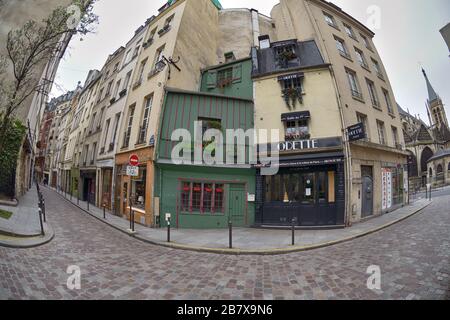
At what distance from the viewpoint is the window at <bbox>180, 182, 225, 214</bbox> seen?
10625 mm

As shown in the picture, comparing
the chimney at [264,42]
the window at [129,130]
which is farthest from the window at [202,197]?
the chimney at [264,42]

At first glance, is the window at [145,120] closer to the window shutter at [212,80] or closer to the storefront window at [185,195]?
the storefront window at [185,195]

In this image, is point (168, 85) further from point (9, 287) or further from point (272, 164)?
point (9, 287)

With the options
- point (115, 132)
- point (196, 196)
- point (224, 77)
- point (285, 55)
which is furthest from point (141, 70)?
point (196, 196)

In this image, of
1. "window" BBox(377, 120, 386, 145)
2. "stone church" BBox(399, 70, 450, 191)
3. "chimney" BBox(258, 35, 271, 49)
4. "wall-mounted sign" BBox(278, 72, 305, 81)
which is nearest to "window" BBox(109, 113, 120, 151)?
"chimney" BBox(258, 35, 271, 49)

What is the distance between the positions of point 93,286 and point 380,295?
5082 mm

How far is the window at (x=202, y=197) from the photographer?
1062 cm

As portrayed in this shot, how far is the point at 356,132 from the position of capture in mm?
9477

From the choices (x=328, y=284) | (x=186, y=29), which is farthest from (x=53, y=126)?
(x=328, y=284)

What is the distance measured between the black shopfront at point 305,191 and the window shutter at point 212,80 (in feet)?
21.8

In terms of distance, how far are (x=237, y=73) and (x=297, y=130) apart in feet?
18.0

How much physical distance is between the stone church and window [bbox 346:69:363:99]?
24.1 meters

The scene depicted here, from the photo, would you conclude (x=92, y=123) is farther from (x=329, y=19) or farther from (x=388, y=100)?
(x=388, y=100)

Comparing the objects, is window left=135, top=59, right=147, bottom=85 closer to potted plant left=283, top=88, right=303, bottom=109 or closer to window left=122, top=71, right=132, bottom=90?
window left=122, top=71, right=132, bottom=90
